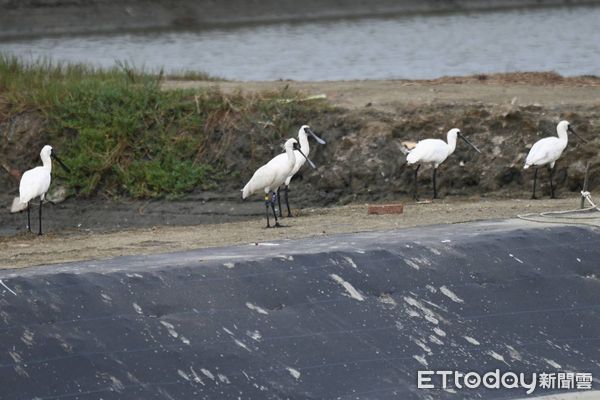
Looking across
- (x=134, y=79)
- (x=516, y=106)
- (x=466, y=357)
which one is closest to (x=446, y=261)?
(x=466, y=357)

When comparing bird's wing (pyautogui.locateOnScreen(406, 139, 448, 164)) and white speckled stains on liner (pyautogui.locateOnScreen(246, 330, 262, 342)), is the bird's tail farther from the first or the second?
white speckled stains on liner (pyautogui.locateOnScreen(246, 330, 262, 342))

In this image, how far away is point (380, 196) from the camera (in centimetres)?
1596

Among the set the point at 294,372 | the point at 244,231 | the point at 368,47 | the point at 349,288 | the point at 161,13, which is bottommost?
the point at 368,47

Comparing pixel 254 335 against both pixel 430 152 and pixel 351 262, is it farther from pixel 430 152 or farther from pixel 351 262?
pixel 430 152

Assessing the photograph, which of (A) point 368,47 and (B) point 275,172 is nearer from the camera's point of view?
(B) point 275,172

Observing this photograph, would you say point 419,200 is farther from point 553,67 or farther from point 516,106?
point 553,67

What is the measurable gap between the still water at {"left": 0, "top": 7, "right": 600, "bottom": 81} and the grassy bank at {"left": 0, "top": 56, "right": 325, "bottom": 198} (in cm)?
879

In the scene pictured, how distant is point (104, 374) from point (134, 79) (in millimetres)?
9922

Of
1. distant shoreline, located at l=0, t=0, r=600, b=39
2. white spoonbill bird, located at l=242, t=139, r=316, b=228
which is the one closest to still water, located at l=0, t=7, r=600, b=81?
distant shoreline, located at l=0, t=0, r=600, b=39

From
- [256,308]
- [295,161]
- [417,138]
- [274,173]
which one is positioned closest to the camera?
[256,308]

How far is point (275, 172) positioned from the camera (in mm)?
14141

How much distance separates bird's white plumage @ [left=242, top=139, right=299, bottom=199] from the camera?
14.1m

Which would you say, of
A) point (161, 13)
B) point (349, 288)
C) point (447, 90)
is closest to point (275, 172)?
point (447, 90)

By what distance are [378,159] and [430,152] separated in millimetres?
1194
